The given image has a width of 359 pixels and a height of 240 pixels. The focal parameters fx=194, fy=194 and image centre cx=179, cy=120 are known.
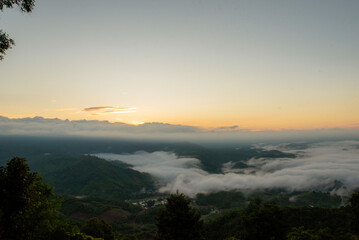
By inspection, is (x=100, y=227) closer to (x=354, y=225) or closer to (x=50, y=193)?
(x=50, y=193)

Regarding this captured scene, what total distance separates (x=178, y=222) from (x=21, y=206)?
17.3 m

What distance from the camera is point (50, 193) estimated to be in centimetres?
2191

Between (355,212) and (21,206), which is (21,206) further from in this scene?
(355,212)

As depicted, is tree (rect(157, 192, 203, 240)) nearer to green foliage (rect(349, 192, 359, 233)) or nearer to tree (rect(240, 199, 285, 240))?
tree (rect(240, 199, 285, 240))

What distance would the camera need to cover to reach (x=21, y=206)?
1892cm

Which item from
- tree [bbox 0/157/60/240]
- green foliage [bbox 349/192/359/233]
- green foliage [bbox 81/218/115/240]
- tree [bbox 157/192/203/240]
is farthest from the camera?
green foliage [bbox 81/218/115/240]

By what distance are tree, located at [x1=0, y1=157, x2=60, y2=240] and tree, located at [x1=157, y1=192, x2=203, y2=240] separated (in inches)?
501

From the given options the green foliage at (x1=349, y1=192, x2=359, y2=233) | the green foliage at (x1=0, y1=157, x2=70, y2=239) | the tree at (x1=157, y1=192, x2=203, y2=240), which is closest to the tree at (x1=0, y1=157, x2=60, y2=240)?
the green foliage at (x1=0, y1=157, x2=70, y2=239)

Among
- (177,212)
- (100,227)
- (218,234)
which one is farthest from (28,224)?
(218,234)

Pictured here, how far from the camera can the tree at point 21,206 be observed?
18188 millimetres

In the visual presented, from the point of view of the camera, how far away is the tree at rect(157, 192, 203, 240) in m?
24.7

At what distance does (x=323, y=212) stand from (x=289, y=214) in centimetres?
1642

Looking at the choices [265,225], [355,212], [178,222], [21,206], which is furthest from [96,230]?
[355,212]

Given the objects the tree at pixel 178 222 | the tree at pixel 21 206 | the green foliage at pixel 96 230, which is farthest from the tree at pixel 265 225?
the tree at pixel 21 206
